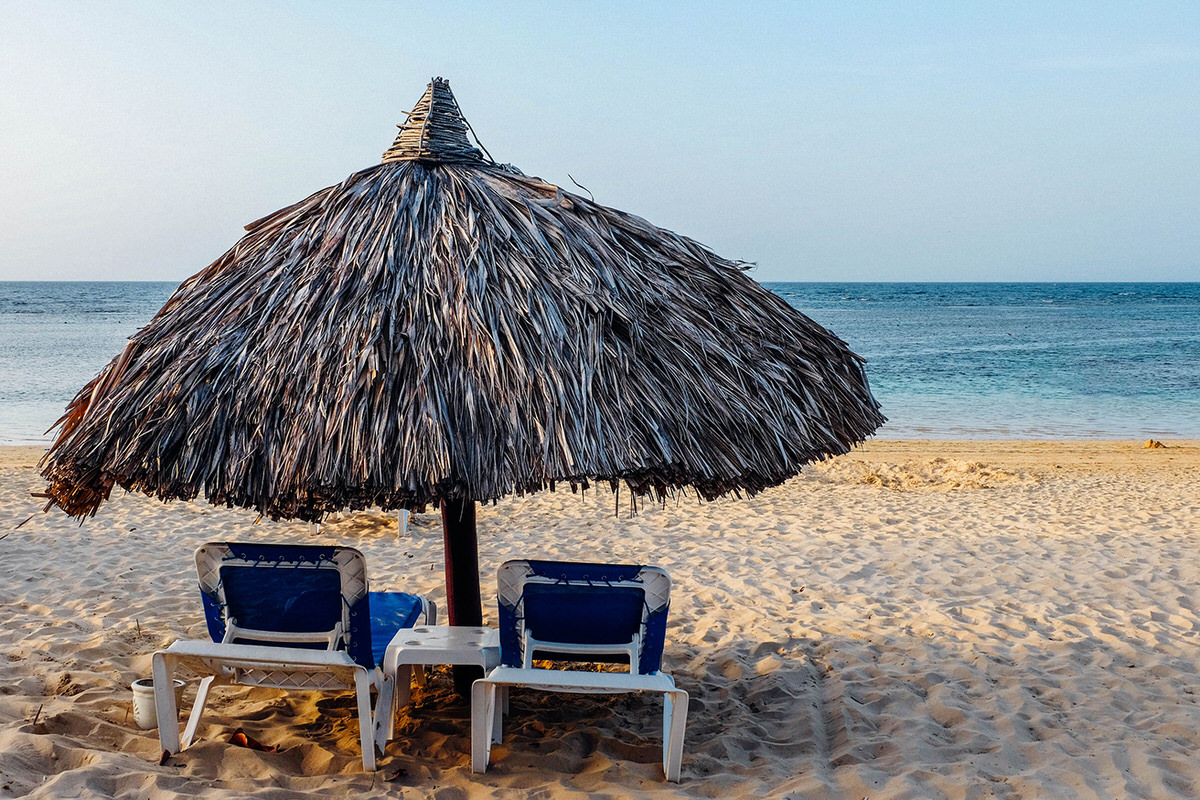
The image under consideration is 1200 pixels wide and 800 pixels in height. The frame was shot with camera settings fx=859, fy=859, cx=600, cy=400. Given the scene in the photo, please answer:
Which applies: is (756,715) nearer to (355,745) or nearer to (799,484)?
(355,745)

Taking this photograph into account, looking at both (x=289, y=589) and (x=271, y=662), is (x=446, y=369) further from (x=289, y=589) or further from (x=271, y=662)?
(x=271, y=662)

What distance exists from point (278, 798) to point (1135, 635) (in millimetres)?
4325

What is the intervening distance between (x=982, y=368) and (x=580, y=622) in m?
23.7

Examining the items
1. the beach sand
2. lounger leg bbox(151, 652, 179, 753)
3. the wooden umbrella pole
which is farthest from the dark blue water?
lounger leg bbox(151, 652, 179, 753)

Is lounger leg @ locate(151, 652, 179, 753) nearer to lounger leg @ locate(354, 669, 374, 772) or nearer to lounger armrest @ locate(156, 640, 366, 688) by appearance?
lounger armrest @ locate(156, 640, 366, 688)

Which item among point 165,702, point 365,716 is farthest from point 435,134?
point 165,702

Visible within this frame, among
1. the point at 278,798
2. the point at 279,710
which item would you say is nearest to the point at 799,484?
the point at 279,710

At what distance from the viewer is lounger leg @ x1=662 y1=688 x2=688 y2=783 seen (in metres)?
2.85

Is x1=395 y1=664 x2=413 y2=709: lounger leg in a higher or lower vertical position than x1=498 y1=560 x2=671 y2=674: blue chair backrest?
lower

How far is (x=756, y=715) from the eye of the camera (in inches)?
144

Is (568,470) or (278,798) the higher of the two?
(568,470)

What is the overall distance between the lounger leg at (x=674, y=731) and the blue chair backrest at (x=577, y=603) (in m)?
0.17

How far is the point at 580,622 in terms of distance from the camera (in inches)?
116

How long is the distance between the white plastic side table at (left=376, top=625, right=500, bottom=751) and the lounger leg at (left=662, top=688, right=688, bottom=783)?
62 cm
